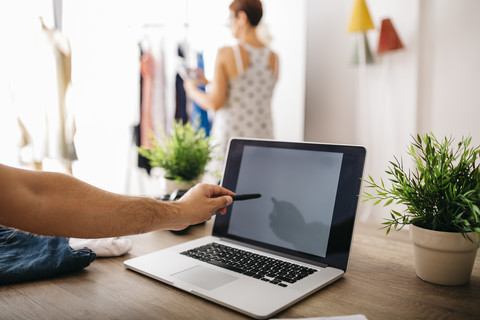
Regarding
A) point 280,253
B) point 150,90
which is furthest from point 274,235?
point 150,90

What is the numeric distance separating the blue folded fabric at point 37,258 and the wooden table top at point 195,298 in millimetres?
18

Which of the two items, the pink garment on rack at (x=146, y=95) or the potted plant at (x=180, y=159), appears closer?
the potted plant at (x=180, y=159)

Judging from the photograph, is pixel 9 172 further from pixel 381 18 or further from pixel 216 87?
pixel 381 18

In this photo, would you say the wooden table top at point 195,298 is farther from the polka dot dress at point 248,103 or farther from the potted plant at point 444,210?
the polka dot dress at point 248,103

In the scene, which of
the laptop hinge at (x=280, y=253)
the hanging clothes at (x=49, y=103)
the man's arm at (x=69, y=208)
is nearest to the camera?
the man's arm at (x=69, y=208)

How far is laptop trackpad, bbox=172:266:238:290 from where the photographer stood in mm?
759

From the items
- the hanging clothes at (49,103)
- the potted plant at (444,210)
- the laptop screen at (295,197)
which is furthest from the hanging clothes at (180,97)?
the potted plant at (444,210)

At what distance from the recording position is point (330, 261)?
2.79ft

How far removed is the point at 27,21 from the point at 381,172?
2.55 m

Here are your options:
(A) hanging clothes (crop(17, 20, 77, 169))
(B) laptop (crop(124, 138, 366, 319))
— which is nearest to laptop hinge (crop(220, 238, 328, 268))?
(B) laptop (crop(124, 138, 366, 319))

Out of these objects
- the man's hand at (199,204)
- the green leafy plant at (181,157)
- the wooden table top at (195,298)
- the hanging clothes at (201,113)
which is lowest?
the wooden table top at (195,298)

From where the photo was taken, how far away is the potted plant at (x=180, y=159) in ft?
4.29

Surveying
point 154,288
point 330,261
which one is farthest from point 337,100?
point 154,288

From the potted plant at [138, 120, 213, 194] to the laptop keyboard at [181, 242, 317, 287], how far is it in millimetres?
379
